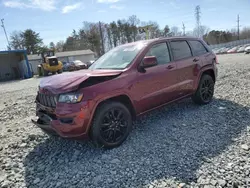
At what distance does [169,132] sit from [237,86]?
14.7 feet

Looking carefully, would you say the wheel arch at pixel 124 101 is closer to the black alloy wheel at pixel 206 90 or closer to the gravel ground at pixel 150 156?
the gravel ground at pixel 150 156

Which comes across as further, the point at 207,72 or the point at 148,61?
the point at 207,72

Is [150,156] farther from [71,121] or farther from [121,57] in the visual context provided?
[121,57]

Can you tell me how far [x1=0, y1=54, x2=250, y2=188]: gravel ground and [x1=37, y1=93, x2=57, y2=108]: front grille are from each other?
0.89 metres

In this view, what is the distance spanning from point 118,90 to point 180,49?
6.93ft

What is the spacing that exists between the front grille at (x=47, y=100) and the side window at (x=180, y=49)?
2.70 m

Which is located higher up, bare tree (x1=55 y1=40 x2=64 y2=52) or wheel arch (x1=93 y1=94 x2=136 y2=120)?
bare tree (x1=55 y1=40 x2=64 y2=52)

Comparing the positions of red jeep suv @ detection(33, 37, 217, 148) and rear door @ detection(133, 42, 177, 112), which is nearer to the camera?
red jeep suv @ detection(33, 37, 217, 148)

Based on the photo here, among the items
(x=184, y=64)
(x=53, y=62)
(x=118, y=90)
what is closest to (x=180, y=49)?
(x=184, y=64)

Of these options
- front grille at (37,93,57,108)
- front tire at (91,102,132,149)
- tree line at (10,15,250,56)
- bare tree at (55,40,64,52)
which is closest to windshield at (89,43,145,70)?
front tire at (91,102,132,149)

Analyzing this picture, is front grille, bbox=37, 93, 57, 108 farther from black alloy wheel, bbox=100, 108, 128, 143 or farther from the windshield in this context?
the windshield

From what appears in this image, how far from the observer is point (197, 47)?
15.9ft

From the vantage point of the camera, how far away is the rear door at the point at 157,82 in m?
3.52

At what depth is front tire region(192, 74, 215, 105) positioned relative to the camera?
15.7 ft
